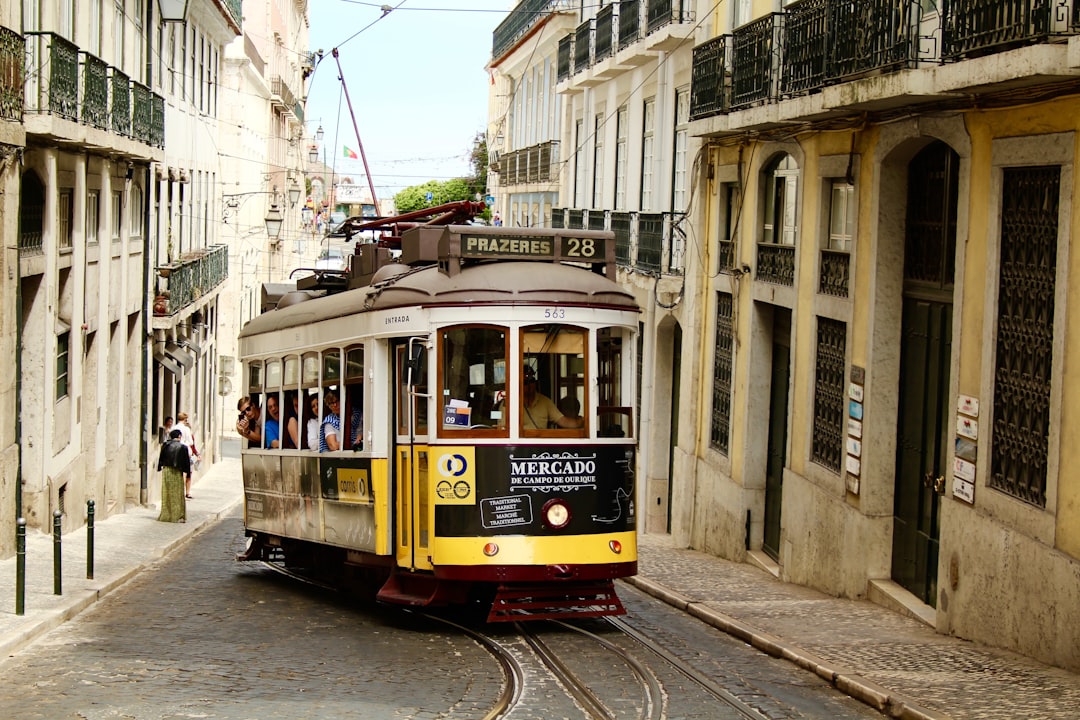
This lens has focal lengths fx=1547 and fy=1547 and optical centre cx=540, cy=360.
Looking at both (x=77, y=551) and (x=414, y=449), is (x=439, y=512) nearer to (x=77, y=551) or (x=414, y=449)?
(x=414, y=449)

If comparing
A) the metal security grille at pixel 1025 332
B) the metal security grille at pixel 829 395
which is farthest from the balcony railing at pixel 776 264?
the metal security grille at pixel 1025 332

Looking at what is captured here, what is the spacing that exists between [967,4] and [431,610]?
6.55 meters

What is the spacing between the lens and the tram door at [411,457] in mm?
11438

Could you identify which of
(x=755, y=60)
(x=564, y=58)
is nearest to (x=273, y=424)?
(x=755, y=60)

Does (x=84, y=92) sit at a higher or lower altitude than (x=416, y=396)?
higher

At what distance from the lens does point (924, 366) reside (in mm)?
13336

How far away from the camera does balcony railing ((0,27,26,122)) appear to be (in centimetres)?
1491

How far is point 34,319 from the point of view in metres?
17.8

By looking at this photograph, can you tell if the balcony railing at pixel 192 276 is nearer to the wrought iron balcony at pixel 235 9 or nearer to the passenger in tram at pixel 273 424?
the wrought iron balcony at pixel 235 9

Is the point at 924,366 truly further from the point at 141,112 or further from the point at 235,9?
the point at 235,9

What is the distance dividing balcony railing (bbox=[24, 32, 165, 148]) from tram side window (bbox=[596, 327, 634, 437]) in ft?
22.8

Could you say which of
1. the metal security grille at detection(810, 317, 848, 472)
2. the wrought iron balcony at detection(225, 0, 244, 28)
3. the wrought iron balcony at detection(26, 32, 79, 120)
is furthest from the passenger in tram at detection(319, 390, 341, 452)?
the wrought iron balcony at detection(225, 0, 244, 28)

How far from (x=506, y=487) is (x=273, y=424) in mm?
4688

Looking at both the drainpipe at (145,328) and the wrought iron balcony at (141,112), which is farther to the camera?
the drainpipe at (145,328)
